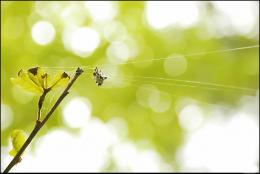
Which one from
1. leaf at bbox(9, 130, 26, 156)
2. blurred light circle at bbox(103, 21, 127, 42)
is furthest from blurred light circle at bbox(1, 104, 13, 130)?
leaf at bbox(9, 130, 26, 156)

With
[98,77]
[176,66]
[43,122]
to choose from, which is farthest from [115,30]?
[43,122]

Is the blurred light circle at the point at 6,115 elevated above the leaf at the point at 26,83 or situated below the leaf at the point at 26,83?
below

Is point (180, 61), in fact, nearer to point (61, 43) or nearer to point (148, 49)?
point (148, 49)

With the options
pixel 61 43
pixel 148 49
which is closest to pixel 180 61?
pixel 148 49

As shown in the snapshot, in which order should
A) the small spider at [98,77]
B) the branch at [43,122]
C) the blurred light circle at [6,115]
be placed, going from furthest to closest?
the blurred light circle at [6,115] < the small spider at [98,77] < the branch at [43,122]

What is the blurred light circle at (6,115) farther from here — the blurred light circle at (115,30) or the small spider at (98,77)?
the small spider at (98,77)

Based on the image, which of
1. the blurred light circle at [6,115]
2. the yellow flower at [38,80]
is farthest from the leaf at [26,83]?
the blurred light circle at [6,115]

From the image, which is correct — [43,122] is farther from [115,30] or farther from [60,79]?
[115,30]
